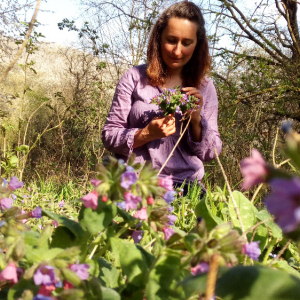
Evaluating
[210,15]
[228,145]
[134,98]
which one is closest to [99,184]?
[134,98]

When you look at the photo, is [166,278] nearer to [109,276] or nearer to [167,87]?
[109,276]

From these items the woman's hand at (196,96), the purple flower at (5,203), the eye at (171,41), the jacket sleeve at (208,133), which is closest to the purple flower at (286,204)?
the purple flower at (5,203)

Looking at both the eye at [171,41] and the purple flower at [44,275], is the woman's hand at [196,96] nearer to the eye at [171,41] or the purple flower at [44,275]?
the eye at [171,41]

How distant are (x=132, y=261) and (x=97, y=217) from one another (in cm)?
9

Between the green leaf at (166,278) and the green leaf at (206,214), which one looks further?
the green leaf at (206,214)

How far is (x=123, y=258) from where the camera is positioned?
21.3 inches

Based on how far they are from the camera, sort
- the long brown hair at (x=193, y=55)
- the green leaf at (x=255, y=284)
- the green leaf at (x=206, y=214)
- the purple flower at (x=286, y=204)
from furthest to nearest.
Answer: the long brown hair at (x=193, y=55) → the green leaf at (x=206, y=214) → the green leaf at (x=255, y=284) → the purple flower at (x=286, y=204)

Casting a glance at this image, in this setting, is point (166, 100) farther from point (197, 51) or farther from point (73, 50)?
point (73, 50)

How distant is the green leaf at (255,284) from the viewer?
38cm

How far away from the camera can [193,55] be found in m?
2.87

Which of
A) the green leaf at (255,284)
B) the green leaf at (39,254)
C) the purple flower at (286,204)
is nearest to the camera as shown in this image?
the purple flower at (286,204)

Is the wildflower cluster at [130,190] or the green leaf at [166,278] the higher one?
the wildflower cluster at [130,190]

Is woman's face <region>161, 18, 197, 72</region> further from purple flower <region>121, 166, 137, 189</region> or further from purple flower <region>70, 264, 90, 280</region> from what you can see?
purple flower <region>70, 264, 90, 280</region>

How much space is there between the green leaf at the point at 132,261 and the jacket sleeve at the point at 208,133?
6.85 ft
